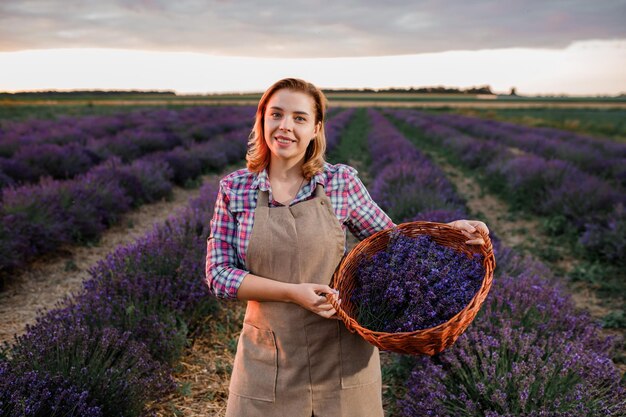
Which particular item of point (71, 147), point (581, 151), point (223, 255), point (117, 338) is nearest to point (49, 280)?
point (117, 338)

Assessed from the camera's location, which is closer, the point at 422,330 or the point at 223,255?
the point at 422,330

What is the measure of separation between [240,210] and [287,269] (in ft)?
0.85

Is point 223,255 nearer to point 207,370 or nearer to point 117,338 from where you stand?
point 117,338

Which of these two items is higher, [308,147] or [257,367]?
[308,147]

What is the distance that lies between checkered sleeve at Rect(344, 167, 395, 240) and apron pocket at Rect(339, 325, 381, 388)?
396mm

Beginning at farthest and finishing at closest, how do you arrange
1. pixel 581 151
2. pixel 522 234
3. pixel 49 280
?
1. pixel 581 151
2. pixel 522 234
3. pixel 49 280

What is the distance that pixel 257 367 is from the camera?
1.71m

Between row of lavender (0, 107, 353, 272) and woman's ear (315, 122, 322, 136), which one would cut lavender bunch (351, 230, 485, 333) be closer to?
woman's ear (315, 122, 322, 136)

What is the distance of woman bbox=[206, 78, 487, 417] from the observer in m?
1.65

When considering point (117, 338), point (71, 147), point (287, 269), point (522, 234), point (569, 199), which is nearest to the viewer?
point (287, 269)

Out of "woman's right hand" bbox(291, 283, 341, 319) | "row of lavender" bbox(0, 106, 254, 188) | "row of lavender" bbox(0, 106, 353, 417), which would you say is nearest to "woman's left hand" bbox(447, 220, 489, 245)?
"woman's right hand" bbox(291, 283, 341, 319)

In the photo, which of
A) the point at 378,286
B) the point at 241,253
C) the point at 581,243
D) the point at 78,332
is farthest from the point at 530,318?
the point at 581,243

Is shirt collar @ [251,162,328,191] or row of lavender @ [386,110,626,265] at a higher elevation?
shirt collar @ [251,162,328,191]

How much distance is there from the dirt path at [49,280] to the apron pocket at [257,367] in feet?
8.35
